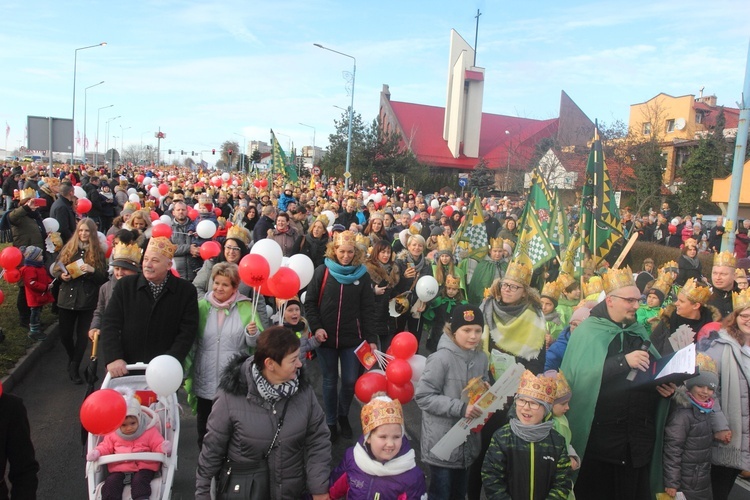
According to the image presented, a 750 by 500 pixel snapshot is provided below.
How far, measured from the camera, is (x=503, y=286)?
15.1 feet

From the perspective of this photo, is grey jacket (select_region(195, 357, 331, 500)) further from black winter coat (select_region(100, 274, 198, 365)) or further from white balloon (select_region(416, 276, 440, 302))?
white balloon (select_region(416, 276, 440, 302))

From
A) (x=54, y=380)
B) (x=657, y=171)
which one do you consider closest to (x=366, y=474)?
(x=54, y=380)

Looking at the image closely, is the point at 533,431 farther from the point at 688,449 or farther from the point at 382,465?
the point at 688,449

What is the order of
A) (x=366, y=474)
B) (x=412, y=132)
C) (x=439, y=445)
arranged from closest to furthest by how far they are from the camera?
(x=366, y=474) < (x=439, y=445) < (x=412, y=132)

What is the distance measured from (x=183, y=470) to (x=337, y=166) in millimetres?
40791

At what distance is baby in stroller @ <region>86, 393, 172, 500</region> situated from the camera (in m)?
3.48

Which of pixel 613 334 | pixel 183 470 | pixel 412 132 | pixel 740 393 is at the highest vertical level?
pixel 412 132

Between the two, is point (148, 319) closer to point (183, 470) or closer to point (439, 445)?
point (183, 470)

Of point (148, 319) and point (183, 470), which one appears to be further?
point (183, 470)

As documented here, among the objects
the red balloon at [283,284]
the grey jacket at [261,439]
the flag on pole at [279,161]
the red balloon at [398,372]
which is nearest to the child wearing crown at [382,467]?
the grey jacket at [261,439]

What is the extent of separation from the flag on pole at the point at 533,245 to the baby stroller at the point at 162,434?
527 centimetres

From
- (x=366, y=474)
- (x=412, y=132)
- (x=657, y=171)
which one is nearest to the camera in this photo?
(x=366, y=474)

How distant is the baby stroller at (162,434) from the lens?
3455mm

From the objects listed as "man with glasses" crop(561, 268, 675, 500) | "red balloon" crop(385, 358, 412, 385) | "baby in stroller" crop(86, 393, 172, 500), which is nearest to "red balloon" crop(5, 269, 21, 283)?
"baby in stroller" crop(86, 393, 172, 500)
